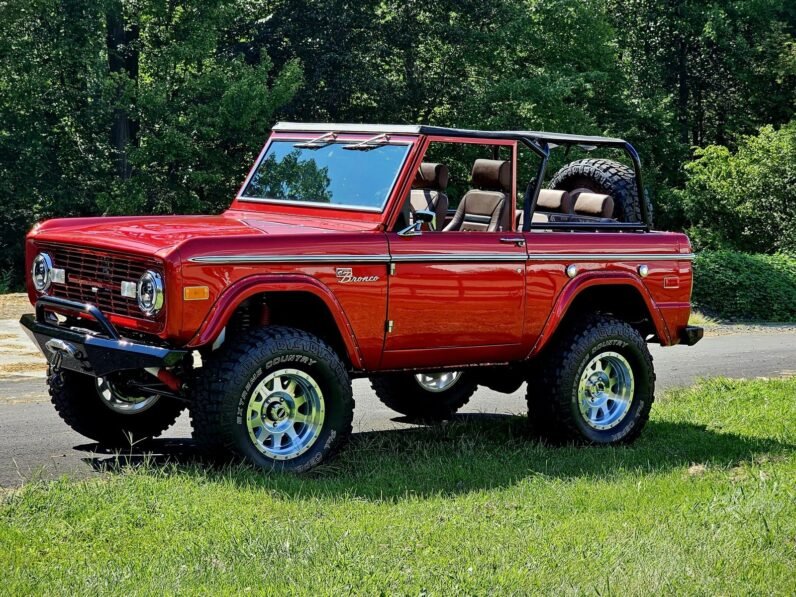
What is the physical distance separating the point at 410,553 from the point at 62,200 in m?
23.6

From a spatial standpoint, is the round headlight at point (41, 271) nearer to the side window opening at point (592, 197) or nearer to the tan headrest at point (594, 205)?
the side window opening at point (592, 197)

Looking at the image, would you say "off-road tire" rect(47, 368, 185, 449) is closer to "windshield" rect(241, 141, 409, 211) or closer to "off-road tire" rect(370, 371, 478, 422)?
"windshield" rect(241, 141, 409, 211)

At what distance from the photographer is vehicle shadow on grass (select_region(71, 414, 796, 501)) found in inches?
274

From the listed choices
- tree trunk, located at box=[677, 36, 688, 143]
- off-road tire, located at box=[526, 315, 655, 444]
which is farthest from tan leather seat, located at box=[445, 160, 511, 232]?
tree trunk, located at box=[677, 36, 688, 143]

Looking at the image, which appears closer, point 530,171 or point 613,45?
point 530,171

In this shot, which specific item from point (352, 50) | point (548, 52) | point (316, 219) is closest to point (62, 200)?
point (352, 50)

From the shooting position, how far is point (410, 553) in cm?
561

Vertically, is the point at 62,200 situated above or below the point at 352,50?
below

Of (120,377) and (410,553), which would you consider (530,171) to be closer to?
(120,377)

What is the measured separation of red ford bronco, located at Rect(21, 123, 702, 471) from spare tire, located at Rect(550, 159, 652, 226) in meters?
0.02

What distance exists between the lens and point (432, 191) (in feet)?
27.9

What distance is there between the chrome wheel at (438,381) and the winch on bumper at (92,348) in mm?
3065

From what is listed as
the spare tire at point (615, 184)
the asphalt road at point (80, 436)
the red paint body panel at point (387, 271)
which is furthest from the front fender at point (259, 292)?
the spare tire at point (615, 184)

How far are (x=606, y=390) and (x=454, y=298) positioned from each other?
1.61 meters
